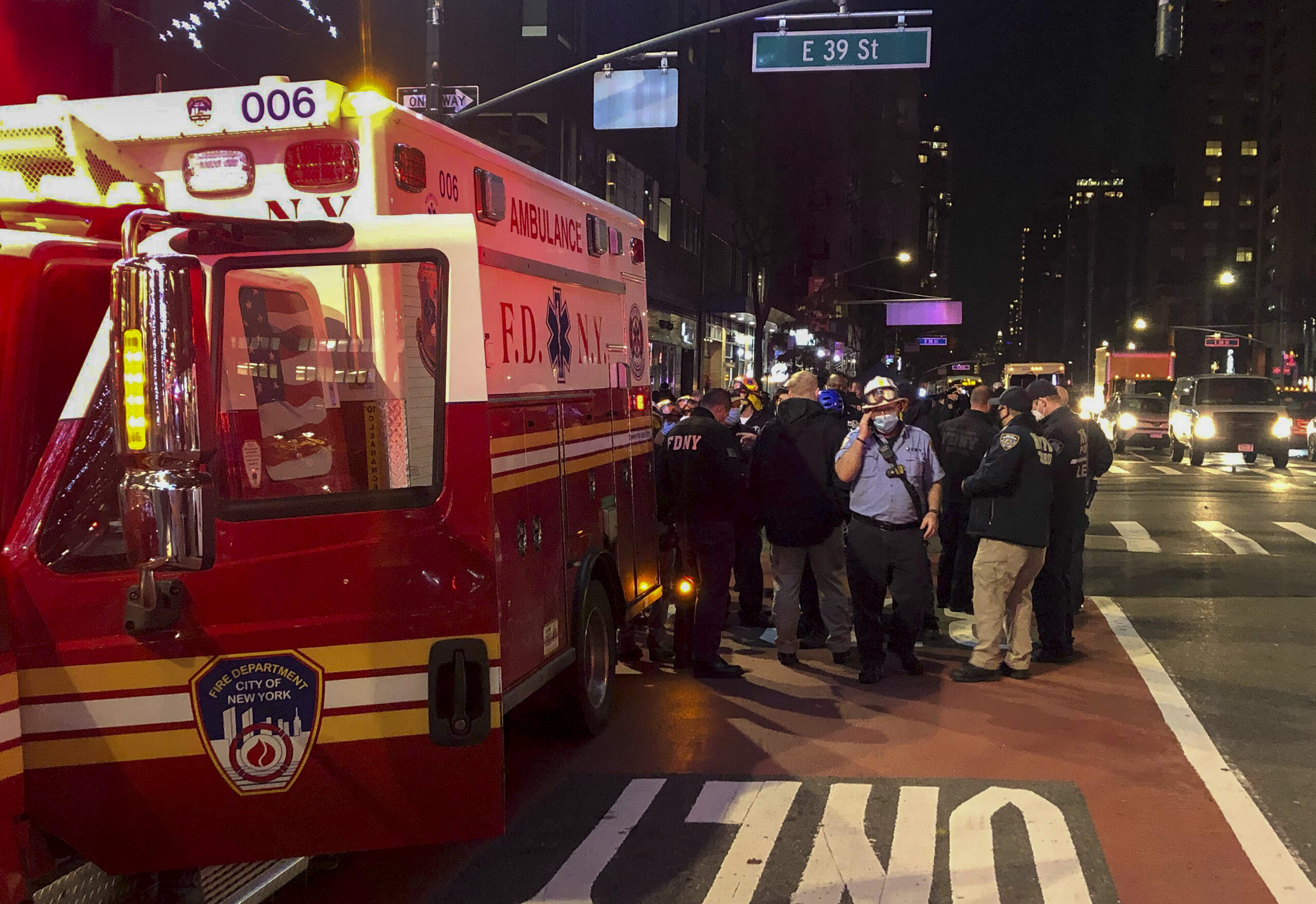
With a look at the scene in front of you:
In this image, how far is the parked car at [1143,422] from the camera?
36.2 m

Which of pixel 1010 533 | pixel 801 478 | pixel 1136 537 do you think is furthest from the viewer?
pixel 1136 537

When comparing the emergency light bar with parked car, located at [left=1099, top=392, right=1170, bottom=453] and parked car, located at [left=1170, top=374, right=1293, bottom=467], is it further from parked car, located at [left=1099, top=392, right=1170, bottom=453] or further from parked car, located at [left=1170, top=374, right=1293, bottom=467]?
parked car, located at [left=1099, top=392, right=1170, bottom=453]

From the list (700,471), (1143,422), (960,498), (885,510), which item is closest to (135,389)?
(700,471)

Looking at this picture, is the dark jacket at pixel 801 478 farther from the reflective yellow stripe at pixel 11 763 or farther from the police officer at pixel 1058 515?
the reflective yellow stripe at pixel 11 763

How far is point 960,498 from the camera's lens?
1050 cm

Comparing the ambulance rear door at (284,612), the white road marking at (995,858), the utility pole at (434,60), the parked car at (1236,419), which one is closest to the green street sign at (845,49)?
the utility pole at (434,60)

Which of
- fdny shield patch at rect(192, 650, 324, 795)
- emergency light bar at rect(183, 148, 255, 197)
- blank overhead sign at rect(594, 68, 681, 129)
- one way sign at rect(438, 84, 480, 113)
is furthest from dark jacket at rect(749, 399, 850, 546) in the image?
blank overhead sign at rect(594, 68, 681, 129)

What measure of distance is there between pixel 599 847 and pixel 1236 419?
89.8ft

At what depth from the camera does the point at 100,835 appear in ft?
12.6

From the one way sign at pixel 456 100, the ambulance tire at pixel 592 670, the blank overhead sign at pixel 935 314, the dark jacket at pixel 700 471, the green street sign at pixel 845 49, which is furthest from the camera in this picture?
the blank overhead sign at pixel 935 314

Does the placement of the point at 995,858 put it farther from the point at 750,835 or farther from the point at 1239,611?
the point at 1239,611

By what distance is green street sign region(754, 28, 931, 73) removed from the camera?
14859mm

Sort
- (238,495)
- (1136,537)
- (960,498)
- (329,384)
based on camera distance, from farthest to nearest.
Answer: (1136,537) → (960,498) → (329,384) → (238,495)

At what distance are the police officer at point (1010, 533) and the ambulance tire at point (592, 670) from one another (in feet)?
8.08
